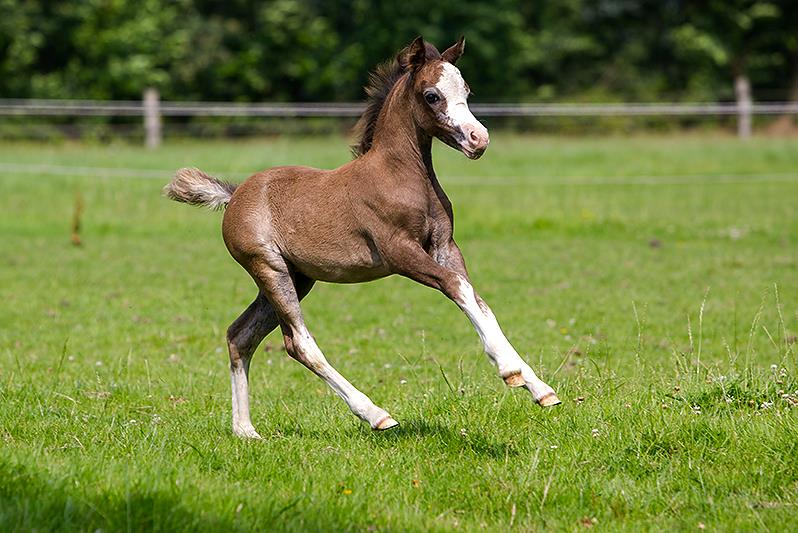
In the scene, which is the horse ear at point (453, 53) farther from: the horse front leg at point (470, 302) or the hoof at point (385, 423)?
the hoof at point (385, 423)

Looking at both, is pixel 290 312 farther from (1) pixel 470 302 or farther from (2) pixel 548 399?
(2) pixel 548 399

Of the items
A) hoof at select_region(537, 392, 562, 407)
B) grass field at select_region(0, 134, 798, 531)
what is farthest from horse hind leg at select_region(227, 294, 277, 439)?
hoof at select_region(537, 392, 562, 407)

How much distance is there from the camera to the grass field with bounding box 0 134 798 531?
4.31m

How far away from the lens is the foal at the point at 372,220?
5.02 metres

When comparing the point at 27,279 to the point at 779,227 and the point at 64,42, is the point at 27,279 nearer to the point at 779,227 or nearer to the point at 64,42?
the point at 779,227

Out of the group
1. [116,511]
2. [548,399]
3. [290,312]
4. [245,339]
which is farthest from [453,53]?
[116,511]

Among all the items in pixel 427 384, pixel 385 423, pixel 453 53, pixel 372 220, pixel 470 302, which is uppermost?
pixel 453 53

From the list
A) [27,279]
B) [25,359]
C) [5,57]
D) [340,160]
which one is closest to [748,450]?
[25,359]

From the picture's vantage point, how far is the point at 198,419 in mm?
6020

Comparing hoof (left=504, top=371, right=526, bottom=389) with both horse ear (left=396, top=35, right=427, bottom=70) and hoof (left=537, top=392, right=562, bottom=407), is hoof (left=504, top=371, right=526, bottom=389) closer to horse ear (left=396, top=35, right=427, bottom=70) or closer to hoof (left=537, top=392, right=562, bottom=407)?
hoof (left=537, top=392, right=562, bottom=407)

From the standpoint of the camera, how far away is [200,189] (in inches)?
239

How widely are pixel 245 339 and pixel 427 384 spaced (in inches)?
65.1

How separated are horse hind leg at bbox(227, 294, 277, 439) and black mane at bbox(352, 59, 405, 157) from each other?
108cm

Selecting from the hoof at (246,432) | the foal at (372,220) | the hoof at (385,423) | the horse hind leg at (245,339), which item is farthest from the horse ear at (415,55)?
Answer: the hoof at (246,432)
